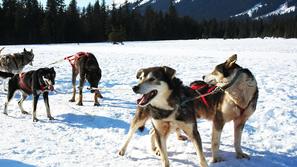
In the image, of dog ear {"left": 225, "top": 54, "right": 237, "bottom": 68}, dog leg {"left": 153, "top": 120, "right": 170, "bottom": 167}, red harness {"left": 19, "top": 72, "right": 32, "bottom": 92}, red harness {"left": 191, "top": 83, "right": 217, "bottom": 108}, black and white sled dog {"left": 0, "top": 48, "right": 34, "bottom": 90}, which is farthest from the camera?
black and white sled dog {"left": 0, "top": 48, "right": 34, "bottom": 90}

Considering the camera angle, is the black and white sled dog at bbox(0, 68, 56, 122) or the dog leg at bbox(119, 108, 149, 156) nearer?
the dog leg at bbox(119, 108, 149, 156)

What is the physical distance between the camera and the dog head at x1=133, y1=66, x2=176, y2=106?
520cm

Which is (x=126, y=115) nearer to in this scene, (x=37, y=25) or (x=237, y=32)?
(x=37, y=25)

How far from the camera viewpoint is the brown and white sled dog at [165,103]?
17.3 ft

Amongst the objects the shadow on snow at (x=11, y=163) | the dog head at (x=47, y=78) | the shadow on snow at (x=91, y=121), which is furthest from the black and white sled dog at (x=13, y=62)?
the shadow on snow at (x=11, y=163)

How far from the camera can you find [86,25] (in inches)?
2940

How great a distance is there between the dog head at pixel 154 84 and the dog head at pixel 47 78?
3937 mm

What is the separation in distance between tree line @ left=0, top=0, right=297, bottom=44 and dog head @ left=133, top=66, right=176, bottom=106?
52335 millimetres

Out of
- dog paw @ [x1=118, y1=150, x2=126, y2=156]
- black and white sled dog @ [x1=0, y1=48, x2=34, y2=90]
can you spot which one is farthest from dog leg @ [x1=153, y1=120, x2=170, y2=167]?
black and white sled dog @ [x1=0, y1=48, x2=34, y2=90]

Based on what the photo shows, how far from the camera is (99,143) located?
713 cm

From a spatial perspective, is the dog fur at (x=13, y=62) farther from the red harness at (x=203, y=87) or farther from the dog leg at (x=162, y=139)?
the dog leg at (x=162, y=139)

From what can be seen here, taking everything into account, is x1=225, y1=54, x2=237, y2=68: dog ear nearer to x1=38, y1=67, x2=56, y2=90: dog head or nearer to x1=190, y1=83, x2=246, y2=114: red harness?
x1=190, y1=83, x2=246, y2=114: red harness

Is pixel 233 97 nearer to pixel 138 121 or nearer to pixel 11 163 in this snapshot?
pixel 138 121

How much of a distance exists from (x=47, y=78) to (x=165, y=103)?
4150 millimetres
